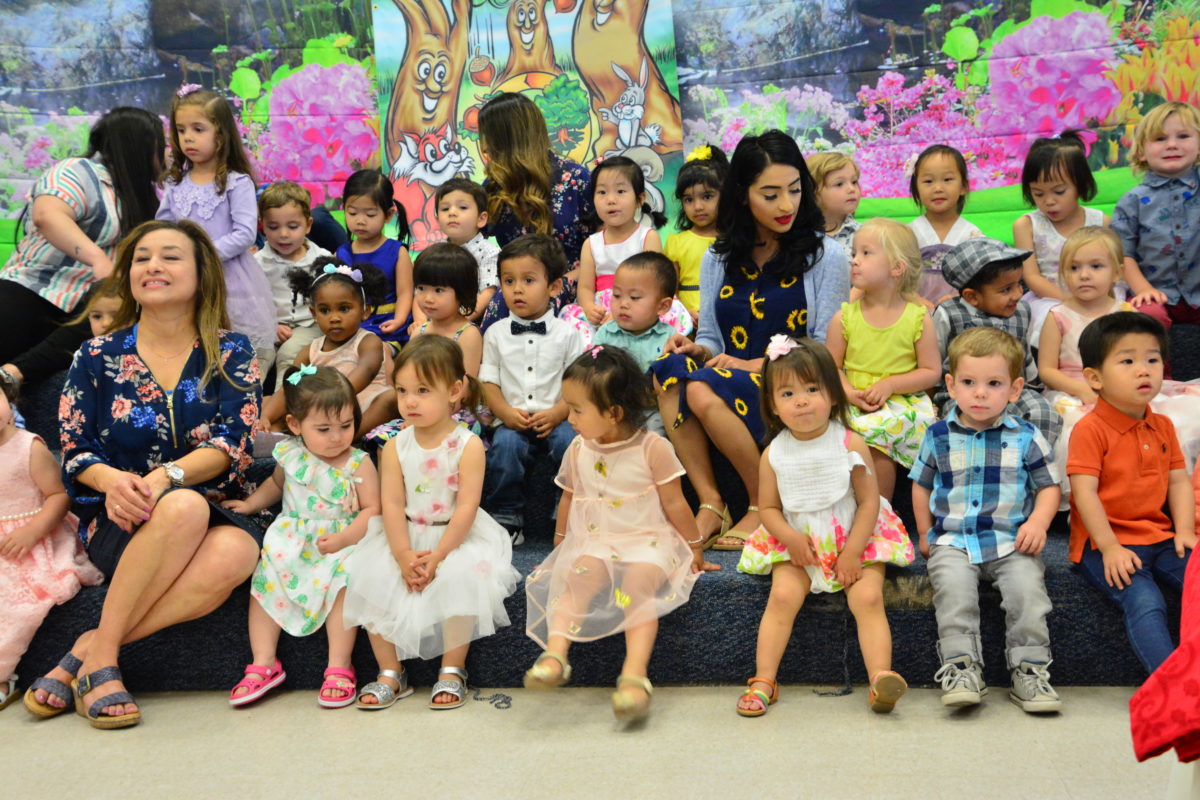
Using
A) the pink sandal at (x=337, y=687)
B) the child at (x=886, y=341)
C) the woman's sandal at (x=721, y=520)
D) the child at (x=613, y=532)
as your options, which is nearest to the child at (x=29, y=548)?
the pink sandal at (x=337, y=687)

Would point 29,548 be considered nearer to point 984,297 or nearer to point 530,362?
point 530,362

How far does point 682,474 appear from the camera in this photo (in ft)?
8.78

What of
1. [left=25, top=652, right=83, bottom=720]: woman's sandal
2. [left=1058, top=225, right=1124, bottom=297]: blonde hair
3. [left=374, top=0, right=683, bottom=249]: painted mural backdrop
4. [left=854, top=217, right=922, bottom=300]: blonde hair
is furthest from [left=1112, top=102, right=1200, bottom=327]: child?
[left=25, top=652, right=83, bottom=720]: woman's sandal

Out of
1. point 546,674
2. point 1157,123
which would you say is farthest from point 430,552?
point 1157,123

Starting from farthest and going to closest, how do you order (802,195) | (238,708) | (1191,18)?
(1191,18)
(802,195)
(238,708)

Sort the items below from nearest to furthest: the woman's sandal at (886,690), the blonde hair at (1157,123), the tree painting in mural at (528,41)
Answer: the woman's sandal at (886,690) → the blonde hair at (1157,123) → the tree painting in mural at (528,41)

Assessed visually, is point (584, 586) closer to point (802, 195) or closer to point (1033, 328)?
point (802, 195)

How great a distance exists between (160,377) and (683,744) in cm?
152

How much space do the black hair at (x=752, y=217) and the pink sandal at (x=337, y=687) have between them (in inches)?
59.6

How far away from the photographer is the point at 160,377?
8.59 feet

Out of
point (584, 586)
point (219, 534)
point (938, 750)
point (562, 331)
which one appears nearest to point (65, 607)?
point (219, 534)

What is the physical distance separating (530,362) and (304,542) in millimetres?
868

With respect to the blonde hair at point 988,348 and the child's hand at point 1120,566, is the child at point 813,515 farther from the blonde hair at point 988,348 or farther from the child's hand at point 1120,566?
the child's hand at point 1120,566

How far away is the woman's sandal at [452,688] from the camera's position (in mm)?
2379
